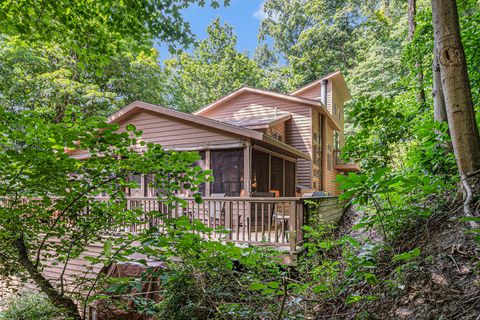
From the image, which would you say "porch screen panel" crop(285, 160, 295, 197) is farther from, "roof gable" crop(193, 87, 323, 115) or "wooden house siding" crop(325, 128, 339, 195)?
"wooden house siding" crop(325, 128, 339, 195)

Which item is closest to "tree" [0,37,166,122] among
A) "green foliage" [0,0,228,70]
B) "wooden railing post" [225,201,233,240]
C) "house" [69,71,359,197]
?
"house" [69,71,359,197]

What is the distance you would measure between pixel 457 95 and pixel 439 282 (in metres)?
1.62

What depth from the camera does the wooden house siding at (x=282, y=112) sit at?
46.4 ft

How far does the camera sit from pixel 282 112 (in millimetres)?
14680

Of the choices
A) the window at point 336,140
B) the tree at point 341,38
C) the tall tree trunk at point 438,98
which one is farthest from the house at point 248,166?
the tree at point 341,38

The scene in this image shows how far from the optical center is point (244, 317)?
2.48 metres

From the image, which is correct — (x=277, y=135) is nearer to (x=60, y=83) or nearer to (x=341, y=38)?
(x=60, y=83)

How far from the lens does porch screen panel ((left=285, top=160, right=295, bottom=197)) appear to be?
11711mm

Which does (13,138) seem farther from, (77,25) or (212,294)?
(77,25)

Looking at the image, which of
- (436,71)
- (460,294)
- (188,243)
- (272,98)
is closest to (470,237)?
(460,294)

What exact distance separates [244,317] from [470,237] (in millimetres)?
1989

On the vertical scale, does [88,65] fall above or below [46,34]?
below

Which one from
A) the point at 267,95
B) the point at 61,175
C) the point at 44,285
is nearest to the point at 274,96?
the point at 267,95

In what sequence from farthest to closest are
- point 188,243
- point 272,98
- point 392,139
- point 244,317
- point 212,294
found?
point 272,98
point 392,139
point 212,294
point 244,317
point 188,243
